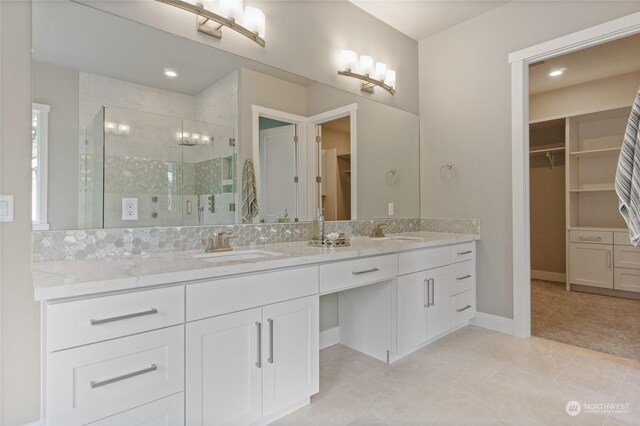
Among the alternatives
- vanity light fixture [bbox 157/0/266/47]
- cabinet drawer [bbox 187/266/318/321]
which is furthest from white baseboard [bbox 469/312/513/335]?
vanity light fixture [bbox 157/0/266/47]

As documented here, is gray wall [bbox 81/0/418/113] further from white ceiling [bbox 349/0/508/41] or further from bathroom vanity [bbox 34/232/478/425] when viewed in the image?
bathroom vanity [bbox 34/232/478/425]

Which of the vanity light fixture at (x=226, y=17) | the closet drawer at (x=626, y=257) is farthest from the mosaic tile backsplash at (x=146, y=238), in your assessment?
the closet drawer at (x=626, y=257)

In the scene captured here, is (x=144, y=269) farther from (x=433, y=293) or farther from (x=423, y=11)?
(x=423, y=11)

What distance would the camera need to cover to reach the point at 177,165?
6.00ft

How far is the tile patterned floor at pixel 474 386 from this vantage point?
1.67 meters

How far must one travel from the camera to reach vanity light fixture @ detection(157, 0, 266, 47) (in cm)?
182

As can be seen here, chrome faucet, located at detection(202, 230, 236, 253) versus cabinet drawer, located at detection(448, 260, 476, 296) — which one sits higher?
chrome faucet, located at detection(202, 230, 236, 253)

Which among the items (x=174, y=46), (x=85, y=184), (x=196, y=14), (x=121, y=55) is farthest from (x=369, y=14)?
(x=85, y=184)

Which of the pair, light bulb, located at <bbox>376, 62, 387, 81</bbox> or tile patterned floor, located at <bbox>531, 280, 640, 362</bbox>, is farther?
light bulb, located at <bbox>376, 62, 387, 81</bbox>

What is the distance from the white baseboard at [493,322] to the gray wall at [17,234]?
308 cm

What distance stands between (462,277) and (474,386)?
3.31 feet

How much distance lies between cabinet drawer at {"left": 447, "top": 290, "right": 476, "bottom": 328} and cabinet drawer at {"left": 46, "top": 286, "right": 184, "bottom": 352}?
215cm

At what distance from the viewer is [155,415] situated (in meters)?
1.22

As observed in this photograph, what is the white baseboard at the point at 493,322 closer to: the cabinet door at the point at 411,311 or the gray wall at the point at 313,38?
the cabinet door at the point at 411,311
